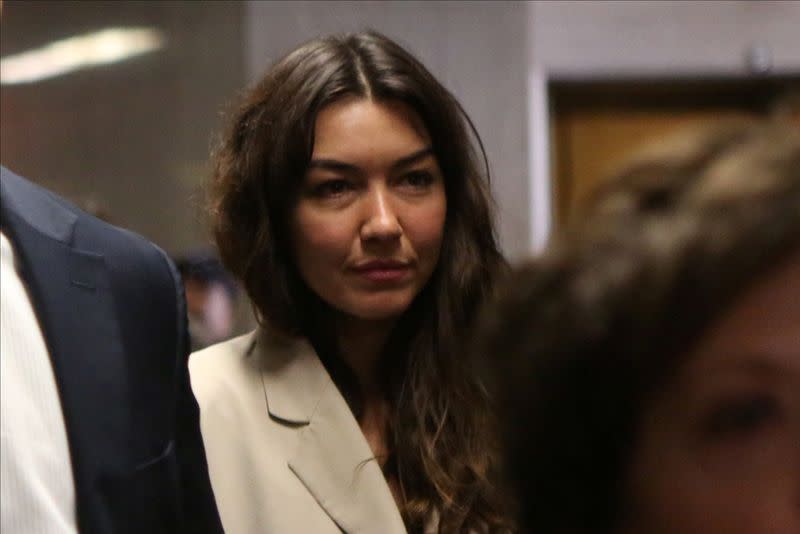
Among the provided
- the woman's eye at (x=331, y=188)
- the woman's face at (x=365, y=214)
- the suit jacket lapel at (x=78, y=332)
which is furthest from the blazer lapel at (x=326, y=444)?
the suit jacket lapel at (x=78, y=332)

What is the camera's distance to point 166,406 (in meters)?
1.27

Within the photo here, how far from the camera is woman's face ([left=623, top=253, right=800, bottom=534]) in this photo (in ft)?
1.79

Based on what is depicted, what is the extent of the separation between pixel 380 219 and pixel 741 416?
3.46 feet

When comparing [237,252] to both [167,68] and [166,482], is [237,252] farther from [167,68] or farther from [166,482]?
[167,68]

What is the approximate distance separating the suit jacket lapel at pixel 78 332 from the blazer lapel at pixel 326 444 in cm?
45

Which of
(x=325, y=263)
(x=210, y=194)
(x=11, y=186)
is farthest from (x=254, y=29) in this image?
(x=11, y=186)

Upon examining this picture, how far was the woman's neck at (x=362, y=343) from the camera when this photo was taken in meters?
1.71

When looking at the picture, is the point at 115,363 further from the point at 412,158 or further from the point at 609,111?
the point at 609,111

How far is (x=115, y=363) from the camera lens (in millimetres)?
1205

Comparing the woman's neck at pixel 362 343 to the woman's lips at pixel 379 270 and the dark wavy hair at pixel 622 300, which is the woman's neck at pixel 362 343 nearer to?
the woman's lips at pixel 379 270

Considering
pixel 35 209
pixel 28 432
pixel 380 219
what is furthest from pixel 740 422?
pixel 380 219

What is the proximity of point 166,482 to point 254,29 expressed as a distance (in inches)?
84.1

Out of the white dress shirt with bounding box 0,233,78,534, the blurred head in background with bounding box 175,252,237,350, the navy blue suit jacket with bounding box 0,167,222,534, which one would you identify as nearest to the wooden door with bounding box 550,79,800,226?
the blurred head in background with bounding box 175,252,237,350

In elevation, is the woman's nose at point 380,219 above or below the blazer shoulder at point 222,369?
above
